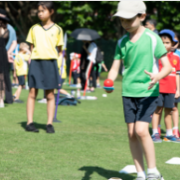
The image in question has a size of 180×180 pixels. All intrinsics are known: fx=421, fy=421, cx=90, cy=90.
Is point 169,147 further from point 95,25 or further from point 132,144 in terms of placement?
point 95,25

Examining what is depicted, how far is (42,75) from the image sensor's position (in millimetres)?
6789

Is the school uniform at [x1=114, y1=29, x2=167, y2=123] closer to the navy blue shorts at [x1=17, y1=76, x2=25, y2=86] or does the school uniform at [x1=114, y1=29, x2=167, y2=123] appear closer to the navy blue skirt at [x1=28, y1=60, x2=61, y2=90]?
the navy blue skirt at [x1=28, y1=60, x2=61, y2=90]

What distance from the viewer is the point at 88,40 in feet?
48.2

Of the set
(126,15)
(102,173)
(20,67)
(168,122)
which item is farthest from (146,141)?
(20,67)

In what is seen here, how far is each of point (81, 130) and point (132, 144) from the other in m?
2.92

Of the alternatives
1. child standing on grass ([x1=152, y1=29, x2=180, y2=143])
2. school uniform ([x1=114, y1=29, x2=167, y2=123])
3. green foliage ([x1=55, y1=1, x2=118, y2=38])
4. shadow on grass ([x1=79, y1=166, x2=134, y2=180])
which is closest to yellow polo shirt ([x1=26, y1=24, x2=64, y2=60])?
child standing on grass ([x1=152, y1=29, x2=180, y2=143])

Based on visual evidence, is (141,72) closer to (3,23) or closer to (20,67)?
(3,23)

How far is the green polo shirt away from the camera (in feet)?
13.4

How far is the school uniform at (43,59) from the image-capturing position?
671 centimetres

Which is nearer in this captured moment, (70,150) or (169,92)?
(70,150)

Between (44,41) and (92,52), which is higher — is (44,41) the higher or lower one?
the higher one

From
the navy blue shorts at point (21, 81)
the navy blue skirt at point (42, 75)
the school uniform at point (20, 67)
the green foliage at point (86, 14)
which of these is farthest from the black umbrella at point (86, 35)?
the navy blue skirt at point (42, 75)

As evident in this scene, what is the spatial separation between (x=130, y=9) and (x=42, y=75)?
304 centimetres

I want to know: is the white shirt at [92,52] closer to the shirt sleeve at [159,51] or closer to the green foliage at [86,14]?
the shirt sleeve at [159,51]
